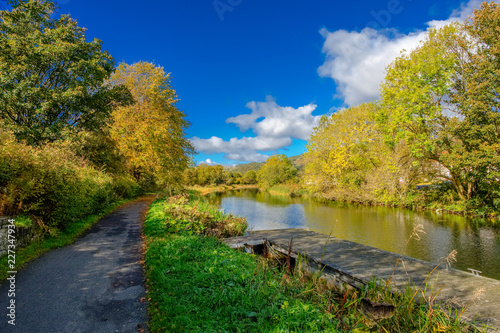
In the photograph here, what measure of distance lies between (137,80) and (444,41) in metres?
25.3

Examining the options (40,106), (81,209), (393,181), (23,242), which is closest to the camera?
(23,242)

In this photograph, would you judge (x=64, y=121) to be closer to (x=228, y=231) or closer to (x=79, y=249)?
(x=79, y=249)

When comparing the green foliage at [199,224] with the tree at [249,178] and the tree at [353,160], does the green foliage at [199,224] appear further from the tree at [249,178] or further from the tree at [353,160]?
the tree at [249,178]

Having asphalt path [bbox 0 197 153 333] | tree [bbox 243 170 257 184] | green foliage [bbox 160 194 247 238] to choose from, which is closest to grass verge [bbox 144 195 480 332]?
asphalt path [bbox 0 197 153 333]

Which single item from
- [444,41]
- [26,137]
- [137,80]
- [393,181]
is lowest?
[393,181]

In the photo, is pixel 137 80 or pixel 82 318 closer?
pixel 82 318

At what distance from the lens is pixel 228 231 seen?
9.16 m

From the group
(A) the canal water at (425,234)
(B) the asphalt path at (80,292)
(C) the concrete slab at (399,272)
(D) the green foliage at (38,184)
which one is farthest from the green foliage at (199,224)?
(D) the green foliage at (38,184)

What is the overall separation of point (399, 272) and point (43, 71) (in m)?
20.2

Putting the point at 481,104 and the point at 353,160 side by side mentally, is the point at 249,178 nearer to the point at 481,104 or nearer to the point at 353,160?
the point at 353,160

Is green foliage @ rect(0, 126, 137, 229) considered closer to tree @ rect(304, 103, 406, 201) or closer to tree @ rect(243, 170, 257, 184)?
tree @ rect(304, 103, 406, 201)

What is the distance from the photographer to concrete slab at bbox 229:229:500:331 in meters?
4.27

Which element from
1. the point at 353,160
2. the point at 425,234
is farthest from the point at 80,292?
the point at 353,160

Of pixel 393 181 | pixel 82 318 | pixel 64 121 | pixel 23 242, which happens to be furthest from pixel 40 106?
pixel 393 181
